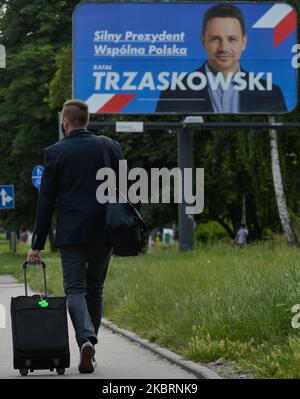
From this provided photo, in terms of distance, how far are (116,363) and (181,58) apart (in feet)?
55.9

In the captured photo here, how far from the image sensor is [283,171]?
34.3 metres

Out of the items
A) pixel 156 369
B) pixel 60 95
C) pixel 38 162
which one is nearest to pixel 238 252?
pixel 156 369

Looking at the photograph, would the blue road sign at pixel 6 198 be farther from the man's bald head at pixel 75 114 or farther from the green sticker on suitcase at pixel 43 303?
the green sticker on suitcase at pixel 43 303

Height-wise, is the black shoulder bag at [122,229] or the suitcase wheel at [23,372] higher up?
the black shoulder bag at [122,229]

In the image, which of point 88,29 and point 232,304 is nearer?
point 232,304

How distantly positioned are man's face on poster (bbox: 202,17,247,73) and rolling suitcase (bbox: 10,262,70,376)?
59.5 ft

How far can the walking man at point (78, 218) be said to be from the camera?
8.77 metres

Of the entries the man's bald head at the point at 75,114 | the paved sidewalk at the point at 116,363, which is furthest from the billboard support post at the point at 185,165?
the man's bald head at the point at 75,114

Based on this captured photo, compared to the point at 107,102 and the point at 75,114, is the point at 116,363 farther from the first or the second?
the point at 107,102

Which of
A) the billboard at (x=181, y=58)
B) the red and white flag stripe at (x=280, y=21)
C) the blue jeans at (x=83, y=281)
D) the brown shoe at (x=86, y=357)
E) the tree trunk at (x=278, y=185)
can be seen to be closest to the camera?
the brown shoe at (x=86, y=357)

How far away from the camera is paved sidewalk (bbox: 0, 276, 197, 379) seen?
866 cm

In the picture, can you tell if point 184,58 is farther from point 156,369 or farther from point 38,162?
point 38,162

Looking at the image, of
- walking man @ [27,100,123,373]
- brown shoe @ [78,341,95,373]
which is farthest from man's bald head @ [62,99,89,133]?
brown shoe @ [78,341,95,373]
